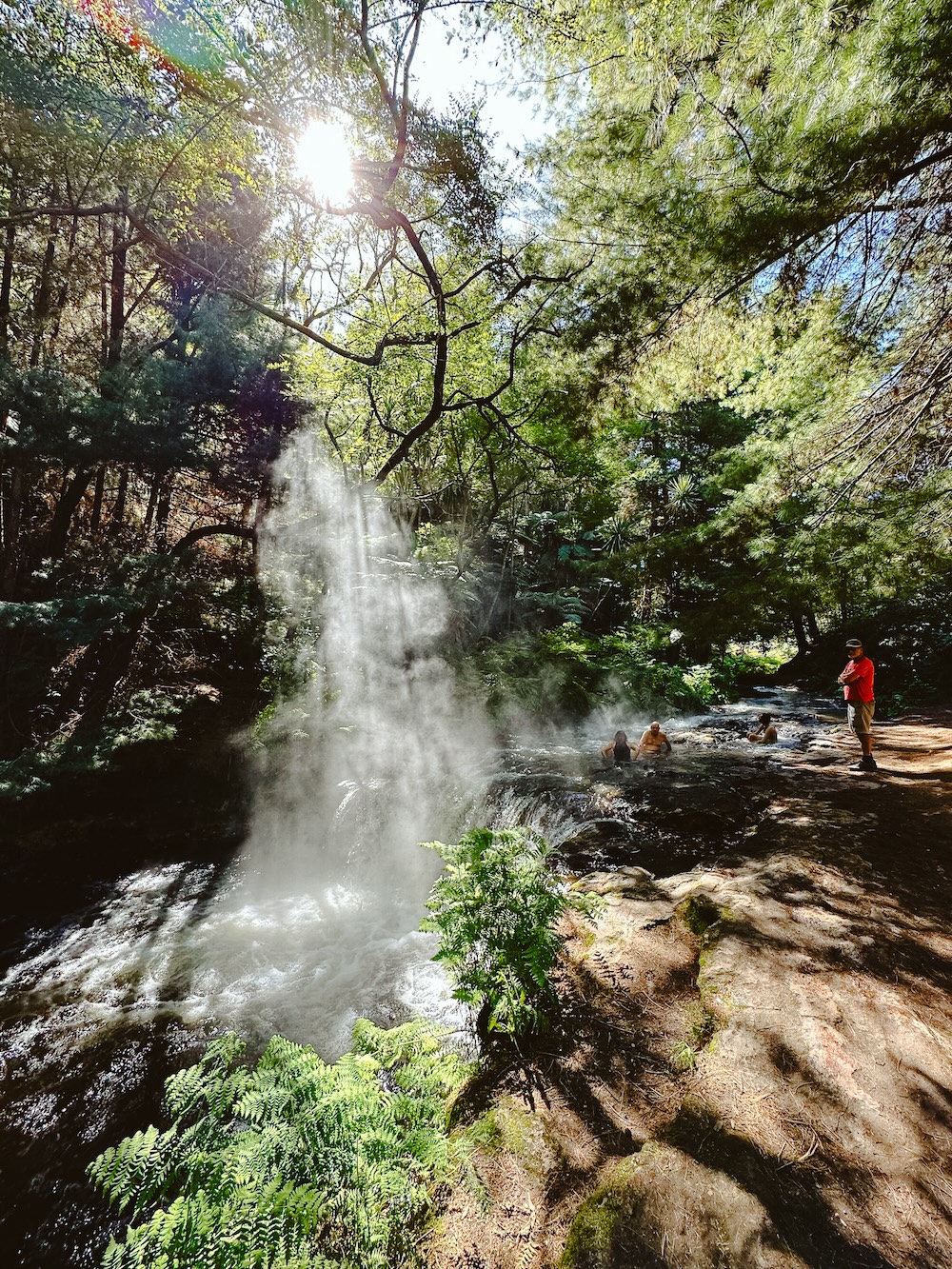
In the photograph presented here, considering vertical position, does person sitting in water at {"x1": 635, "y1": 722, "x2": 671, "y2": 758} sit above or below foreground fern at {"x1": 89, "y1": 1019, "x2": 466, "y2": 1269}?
above

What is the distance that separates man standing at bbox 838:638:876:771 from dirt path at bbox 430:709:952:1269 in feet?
10.9

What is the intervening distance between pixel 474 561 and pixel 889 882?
1402cm

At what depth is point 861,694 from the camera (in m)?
7.16

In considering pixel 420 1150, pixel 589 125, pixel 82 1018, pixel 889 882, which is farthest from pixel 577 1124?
pixel 589 125

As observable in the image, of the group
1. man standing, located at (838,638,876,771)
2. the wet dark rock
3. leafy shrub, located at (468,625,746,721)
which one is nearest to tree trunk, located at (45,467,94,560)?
leafy shrub, located at (468,625,746,721)

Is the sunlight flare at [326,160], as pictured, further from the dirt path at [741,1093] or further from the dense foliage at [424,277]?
the dirt path at [741,1093]

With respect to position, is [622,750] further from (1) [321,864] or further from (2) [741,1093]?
(2) [741,1093]

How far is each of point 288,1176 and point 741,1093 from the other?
6.93 feet

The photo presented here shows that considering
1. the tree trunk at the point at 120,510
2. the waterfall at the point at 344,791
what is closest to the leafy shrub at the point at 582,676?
the waterfall at the point at 344,791

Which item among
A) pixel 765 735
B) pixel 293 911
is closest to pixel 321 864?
pixel 293 911

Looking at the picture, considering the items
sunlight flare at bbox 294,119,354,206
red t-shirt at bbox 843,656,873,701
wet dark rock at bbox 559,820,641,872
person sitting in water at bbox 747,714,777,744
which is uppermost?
sunlight flare at bbox 294,119,354,206

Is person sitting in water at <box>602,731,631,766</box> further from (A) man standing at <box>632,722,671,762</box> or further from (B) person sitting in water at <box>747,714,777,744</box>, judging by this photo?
(B) person sitting in water at <box>747,714,777,744</box>

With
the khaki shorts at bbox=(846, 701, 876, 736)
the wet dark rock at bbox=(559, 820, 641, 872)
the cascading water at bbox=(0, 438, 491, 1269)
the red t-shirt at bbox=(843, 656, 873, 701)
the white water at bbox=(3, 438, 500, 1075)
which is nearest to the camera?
the cascading water at bbox=(0, 438, 491, 1269)

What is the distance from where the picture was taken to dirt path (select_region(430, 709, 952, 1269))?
179 cm
